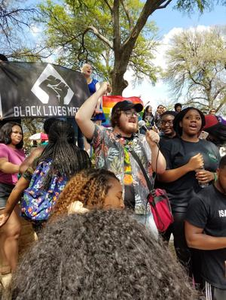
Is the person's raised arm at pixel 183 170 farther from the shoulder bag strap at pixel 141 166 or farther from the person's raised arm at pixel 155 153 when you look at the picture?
the shoulder bag strap at pixel 141 166

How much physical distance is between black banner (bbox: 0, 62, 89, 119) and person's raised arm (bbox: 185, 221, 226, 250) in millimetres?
1883

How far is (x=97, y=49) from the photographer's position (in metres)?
A: 27.2

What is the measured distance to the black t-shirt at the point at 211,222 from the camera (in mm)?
2172

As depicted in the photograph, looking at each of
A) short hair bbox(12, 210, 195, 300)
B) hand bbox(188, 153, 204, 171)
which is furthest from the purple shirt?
short hair bbox(12, 210, 195, 300)

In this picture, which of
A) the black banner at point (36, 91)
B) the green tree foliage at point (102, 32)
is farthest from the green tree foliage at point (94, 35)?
the black banner at point (36, 91)

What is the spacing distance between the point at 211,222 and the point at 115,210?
1573mm

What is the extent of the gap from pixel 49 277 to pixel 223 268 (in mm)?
1806

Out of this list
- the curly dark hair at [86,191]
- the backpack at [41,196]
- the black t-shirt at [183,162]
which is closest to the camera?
the curly dark hair at [86,191]

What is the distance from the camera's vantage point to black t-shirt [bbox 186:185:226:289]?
2172 millimetres

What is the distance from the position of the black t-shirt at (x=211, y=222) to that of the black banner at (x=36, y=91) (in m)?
1.84

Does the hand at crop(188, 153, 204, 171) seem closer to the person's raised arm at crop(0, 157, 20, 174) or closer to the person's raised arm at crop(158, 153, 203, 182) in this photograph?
the person's raised arm at crop(158, 153, 203, 182)

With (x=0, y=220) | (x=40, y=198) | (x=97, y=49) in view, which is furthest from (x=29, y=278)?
(x=97, y=49)

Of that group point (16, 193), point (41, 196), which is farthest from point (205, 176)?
point (16, 193)

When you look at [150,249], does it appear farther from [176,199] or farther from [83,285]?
[176,199]
